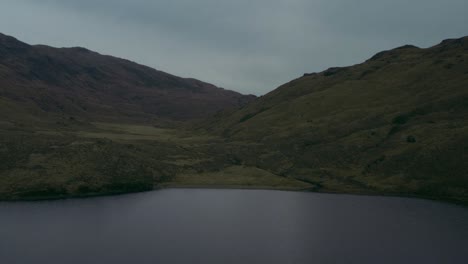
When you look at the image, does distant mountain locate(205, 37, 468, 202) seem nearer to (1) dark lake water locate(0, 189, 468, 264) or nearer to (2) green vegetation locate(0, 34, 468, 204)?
(2) green vegetation locate(0, 34, 468, 204)

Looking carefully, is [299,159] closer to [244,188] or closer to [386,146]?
[386,146]

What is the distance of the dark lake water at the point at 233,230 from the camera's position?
7031 centimetres

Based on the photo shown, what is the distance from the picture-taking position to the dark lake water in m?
70.3

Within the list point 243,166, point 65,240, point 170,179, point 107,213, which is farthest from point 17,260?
point 243,166

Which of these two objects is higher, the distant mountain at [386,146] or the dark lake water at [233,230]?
the distant mountain at [386,146]

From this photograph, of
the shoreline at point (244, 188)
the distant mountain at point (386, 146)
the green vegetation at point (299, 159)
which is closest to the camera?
the shoreline at point (244, 188)

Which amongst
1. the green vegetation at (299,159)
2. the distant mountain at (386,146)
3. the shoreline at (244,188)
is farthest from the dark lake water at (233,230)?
the distant mountain at (386,146)

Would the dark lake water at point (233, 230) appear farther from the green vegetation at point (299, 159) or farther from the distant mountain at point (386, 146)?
the distant mountain at point (386, 146)

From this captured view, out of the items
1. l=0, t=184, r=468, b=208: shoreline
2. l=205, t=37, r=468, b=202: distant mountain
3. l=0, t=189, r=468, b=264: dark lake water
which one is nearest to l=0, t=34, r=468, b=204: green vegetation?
l=205, t=37, r=468, b=202: distant mountain

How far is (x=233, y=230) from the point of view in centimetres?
8556

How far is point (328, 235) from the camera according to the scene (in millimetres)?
82562

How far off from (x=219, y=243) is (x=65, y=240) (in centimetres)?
2665

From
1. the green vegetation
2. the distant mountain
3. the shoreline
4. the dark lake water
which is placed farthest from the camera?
the distant mountain

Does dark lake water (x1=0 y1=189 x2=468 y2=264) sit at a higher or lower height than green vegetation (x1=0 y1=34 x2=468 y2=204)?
lower
